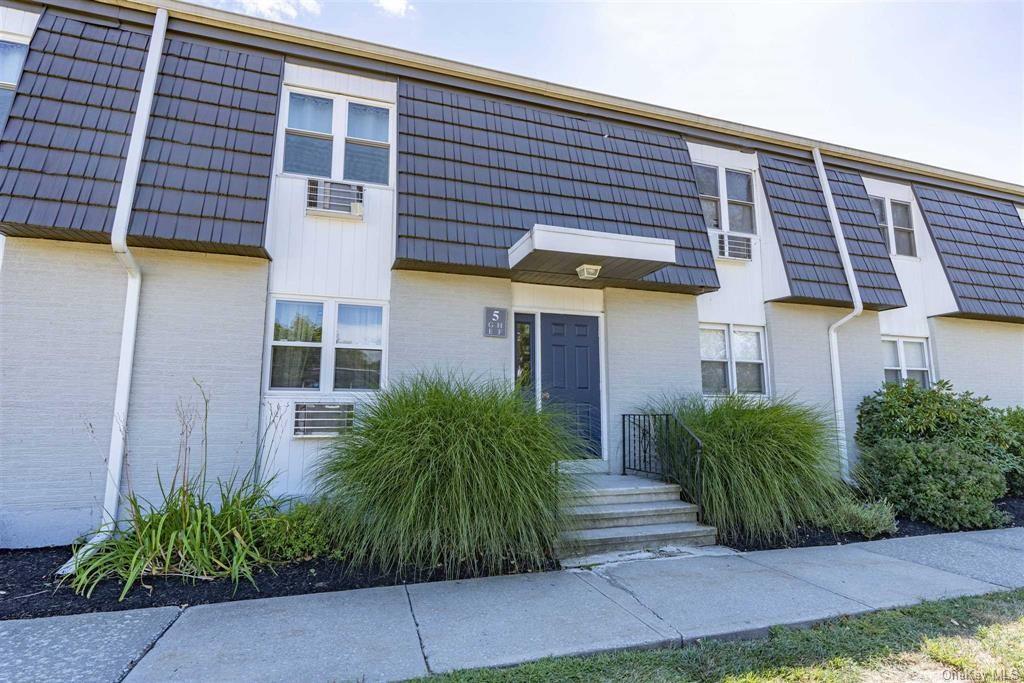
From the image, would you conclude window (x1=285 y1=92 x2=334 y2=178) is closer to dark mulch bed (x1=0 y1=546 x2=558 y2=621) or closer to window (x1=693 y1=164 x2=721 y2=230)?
dark mulch bed (x1=0 y1=546 x2=558 y2=621)

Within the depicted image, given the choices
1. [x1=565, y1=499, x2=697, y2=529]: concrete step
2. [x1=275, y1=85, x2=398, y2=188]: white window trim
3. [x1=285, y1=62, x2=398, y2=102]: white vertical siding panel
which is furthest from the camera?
[x1=285, y1=62, x2=398, y2=102]: white vertical siding panel

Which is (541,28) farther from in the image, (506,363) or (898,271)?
(898,271)

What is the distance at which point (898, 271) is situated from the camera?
9.12m

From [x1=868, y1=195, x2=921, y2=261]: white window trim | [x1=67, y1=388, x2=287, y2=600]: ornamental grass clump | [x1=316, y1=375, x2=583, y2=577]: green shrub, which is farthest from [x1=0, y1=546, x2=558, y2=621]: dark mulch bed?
[x1=868, y1=195, x2=921, y2=261]: white window trim

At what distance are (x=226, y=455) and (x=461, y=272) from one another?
136 inches

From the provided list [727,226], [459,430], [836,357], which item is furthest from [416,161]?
[836,357]

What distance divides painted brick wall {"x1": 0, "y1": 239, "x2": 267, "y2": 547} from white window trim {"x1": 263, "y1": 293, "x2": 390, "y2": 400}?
0.51ft

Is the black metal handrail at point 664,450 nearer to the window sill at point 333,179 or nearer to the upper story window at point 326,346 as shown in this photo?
the upper story window at point 326,346

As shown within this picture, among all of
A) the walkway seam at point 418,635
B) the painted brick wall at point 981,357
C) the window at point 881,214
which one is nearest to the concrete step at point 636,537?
the walkway seam at point 418,635

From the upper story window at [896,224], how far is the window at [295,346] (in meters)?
9.98

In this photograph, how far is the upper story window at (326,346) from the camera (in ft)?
19.8

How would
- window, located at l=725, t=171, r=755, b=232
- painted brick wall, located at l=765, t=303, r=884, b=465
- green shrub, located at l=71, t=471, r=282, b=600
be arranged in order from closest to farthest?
1. green shrub, located at l=71, t=471, r=282, b=600
2. painted brick wall, located at l=765, t=303, r=884, b=465
3. window, located at l=725, t=171, r=755, b=232

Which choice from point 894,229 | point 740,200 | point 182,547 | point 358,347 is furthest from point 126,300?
point 894,229

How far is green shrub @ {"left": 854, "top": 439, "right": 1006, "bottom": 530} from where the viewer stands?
244 inches
